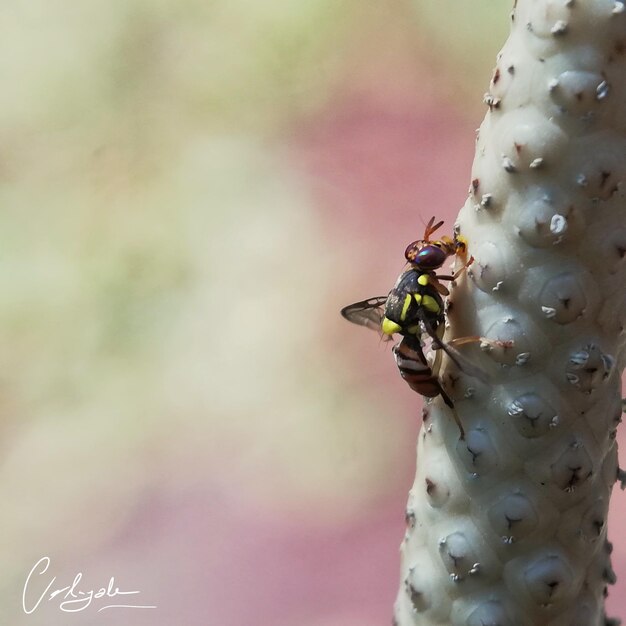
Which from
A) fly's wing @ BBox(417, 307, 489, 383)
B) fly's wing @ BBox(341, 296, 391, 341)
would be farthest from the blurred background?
fly's wing @ BBox(417, 307, 489, 383)

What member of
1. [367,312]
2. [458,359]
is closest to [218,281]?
[367,312]

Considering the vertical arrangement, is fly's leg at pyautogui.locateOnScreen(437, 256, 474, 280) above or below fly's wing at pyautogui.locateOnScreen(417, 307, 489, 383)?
above

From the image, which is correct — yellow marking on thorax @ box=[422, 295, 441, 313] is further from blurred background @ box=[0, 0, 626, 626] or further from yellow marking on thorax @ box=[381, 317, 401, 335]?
blurred background @ box=[0, 0, 626, 626]

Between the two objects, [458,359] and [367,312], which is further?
[367,312]

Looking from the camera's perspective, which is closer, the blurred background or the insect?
the insect

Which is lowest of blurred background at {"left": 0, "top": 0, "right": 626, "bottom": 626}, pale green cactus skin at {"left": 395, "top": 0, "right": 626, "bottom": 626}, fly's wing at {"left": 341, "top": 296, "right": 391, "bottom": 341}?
pale green cactus skin at {"left": 395, "top": 0, "right": 626, "bottom": 626}

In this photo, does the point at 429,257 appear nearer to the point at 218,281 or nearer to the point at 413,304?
the point at 413,304
